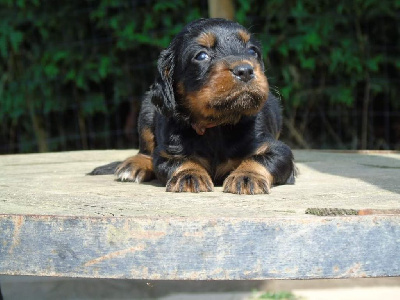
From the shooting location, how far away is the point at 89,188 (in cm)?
323

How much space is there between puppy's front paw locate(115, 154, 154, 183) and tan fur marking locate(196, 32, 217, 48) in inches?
35.5

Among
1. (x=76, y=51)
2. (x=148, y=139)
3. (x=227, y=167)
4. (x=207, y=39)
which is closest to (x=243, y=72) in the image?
(x=207, y=39)

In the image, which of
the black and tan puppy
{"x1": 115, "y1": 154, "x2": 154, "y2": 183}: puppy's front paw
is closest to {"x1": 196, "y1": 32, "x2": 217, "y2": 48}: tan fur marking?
the black and tan puppy

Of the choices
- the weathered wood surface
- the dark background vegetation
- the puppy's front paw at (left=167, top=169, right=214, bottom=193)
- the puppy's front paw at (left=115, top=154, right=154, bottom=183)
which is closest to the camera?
the weathered wood surface

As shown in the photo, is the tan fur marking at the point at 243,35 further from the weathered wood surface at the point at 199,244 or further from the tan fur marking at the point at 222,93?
the weathered wood surface at the point at 199,244

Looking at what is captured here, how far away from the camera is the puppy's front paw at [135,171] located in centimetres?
379

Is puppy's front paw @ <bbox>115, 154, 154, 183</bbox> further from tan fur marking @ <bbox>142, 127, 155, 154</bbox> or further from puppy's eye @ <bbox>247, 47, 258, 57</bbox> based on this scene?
puppy's eye @ <bbox>247, 47, 258, 57</bbox>

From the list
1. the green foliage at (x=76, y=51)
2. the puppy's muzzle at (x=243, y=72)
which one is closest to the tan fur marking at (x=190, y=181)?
the puppy's muzzle at (x=243, y=72)

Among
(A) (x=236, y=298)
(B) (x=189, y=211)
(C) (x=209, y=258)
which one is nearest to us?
(C) (x=209, y=258)

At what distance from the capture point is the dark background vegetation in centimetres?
689

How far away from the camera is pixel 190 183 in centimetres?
311

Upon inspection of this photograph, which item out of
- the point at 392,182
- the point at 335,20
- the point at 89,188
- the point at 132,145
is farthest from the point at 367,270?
the point at 132,145

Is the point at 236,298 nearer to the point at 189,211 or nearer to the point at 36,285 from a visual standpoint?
the point at 36,285

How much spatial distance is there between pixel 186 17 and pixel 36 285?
3.36 metres
